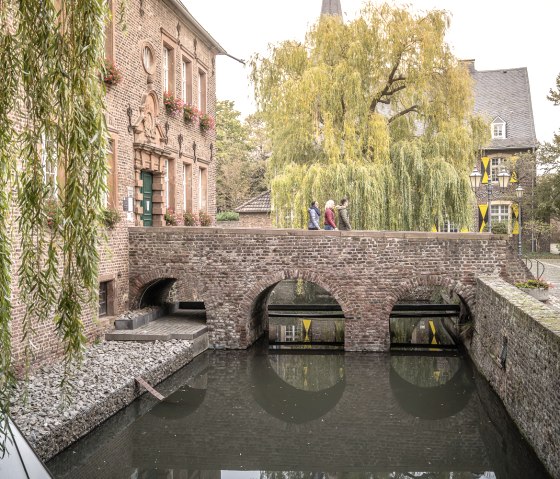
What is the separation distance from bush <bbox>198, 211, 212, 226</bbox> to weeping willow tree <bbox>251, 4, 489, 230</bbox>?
226cm

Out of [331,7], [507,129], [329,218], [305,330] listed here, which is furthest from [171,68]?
[507,129]

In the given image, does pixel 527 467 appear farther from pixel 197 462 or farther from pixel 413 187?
pixel 413 187

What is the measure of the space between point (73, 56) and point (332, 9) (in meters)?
31.5

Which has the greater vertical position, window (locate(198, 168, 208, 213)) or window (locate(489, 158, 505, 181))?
window (locate(489, 158, 505, 181))

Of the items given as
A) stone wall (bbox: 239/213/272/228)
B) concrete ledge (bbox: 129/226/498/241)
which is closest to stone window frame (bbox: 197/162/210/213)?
concrete ledge (bbox: 129/226/498/241)

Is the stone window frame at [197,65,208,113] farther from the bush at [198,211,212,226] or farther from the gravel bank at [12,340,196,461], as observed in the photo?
the gravel bank at [12,340,196,461]

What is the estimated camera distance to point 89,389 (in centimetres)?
942

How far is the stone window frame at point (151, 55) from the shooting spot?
14969 mm

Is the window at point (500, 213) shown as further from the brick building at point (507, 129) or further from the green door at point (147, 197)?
the green door at point (147, 197)

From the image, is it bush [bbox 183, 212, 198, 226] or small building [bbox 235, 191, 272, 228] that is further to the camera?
small building [bbox 235, 191, 272, 228]

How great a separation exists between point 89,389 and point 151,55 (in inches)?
353

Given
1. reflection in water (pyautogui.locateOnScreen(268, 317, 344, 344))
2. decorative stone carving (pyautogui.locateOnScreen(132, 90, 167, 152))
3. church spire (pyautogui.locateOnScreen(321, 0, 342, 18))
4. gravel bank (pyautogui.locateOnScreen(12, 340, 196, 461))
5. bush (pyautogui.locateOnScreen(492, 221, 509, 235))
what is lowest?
reflection in water (pyautogui.locateOnScreen(268, 317, 344, 344))

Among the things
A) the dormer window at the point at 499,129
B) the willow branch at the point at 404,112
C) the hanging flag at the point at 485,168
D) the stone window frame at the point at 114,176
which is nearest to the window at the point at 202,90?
the willow branch at the point at 404,112

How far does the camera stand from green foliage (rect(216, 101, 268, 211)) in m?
40.2
